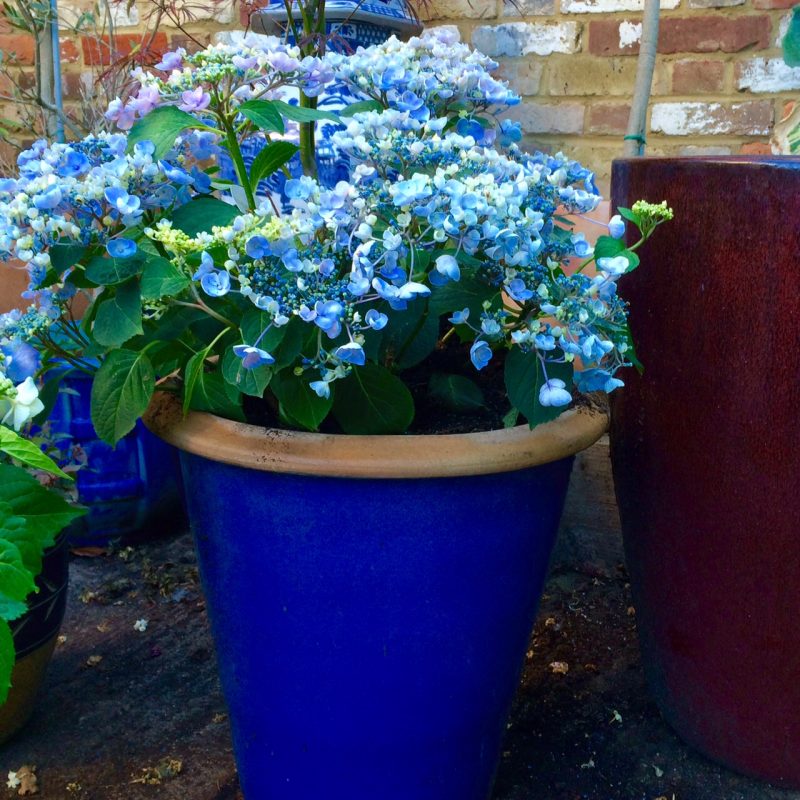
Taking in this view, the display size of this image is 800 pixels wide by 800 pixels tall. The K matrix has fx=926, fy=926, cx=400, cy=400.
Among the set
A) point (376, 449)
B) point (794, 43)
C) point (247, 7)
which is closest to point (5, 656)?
point (376, 449)

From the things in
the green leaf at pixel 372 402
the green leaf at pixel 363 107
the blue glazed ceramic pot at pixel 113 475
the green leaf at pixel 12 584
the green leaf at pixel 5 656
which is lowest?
the blue glazed ceramic pot at pixel 113 475

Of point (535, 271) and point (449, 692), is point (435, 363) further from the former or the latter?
point (449, 692)

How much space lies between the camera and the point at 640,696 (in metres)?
1.52

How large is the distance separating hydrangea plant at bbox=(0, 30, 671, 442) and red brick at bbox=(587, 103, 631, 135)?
128 centimetres

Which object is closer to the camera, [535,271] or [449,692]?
[535,271]

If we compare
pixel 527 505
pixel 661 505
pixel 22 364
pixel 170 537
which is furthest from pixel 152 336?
pixel 170 537

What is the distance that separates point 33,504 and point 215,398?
0.31m

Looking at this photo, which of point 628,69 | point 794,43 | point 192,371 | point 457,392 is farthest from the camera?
point 628,69

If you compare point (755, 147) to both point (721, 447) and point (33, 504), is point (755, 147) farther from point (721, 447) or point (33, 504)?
point (33, 504)

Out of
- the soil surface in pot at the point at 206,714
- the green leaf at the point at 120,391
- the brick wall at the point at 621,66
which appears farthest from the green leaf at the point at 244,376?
the brick wall at the point at 621,66

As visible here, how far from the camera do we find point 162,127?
93cm

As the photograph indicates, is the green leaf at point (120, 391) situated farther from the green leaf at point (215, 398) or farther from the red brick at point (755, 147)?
the red brick at point (755, 147)

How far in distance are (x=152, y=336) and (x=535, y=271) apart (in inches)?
17.3

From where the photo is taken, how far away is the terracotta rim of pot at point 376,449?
940 millimetres
